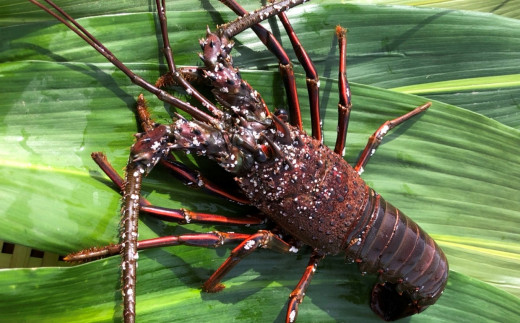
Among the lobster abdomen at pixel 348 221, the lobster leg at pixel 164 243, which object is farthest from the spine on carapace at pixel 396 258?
the lobster leg at pixel 164 243

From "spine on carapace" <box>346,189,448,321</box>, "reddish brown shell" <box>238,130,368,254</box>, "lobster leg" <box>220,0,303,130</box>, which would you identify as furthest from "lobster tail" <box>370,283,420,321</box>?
"lobster leg" <box>220,0,303,130</box>

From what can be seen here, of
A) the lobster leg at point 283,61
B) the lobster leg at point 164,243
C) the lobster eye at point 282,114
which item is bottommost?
the lobster leg at point 164,243

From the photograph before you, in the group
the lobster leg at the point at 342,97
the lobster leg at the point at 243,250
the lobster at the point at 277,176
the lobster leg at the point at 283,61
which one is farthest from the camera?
the lobster leg at the point at 342,97

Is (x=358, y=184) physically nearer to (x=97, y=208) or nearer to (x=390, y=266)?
(x=390, y=266)

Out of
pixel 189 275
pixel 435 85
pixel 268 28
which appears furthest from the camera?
pixel 435 85

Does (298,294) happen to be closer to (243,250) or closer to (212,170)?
(243,250)

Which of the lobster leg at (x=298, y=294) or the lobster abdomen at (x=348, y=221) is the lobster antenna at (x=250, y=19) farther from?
the lobster leg at (x=298, y=294)

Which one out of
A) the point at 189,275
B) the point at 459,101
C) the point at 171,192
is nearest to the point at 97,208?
the point at 171,192
